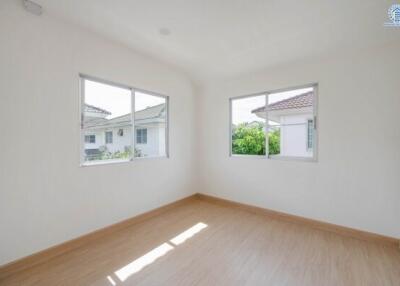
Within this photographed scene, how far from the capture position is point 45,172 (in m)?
1.97

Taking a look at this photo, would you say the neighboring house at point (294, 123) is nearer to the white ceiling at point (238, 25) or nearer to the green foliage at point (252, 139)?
the green foliage at point (252, 139)

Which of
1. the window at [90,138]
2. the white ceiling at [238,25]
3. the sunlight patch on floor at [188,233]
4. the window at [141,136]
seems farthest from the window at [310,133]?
the window at [90,138]

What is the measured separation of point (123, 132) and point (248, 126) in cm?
222

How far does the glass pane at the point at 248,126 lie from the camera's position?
3324mm

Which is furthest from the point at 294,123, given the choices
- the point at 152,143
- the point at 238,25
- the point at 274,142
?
the point at 152,143

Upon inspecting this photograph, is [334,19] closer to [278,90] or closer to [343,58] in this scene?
[343,58]

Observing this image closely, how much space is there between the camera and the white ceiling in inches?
71.7

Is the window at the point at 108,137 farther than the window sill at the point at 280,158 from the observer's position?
No

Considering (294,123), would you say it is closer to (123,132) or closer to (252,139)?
(252,139)

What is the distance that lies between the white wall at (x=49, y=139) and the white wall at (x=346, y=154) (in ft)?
7.52

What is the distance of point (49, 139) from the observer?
1991 millimetres

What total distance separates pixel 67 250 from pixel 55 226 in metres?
0.32

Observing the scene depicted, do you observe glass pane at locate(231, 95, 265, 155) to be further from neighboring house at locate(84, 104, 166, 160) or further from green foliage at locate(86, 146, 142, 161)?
green foliage at locate(86, 146, 142, 161)

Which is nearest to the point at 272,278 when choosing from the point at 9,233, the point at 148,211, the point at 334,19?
the point at 148,211
